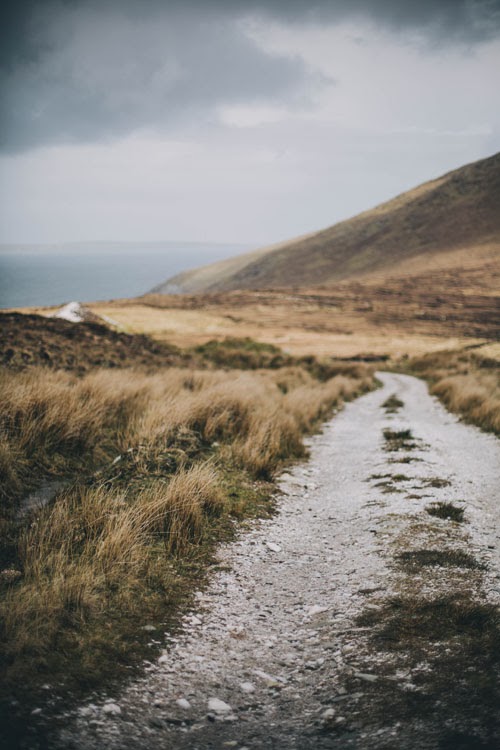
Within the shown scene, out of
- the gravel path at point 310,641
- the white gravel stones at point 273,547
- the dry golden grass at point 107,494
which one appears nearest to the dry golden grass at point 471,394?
the gravel path at point 310,641

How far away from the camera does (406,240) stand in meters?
110

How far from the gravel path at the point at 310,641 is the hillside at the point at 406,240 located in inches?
3690

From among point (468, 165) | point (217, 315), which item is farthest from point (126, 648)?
point (468, 165)

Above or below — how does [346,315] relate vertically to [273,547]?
above

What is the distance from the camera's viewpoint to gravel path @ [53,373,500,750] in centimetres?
205

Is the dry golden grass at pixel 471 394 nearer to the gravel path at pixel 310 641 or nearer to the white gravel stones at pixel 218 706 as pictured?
the gravel path at pixel 310 641

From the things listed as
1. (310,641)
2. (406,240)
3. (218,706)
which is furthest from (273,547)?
(406,240)

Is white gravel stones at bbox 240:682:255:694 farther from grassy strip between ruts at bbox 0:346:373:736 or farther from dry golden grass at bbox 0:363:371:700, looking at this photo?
dry golden grass at bbox 0:363:371:700

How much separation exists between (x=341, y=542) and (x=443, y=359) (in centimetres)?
3291

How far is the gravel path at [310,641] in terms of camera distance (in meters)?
2.05

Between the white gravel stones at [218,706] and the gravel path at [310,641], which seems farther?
the white gravel stones at [218,706]

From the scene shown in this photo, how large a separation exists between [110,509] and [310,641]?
210 centimetres

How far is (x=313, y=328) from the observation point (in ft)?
184

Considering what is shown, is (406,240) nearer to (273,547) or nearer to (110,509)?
(273,547)
